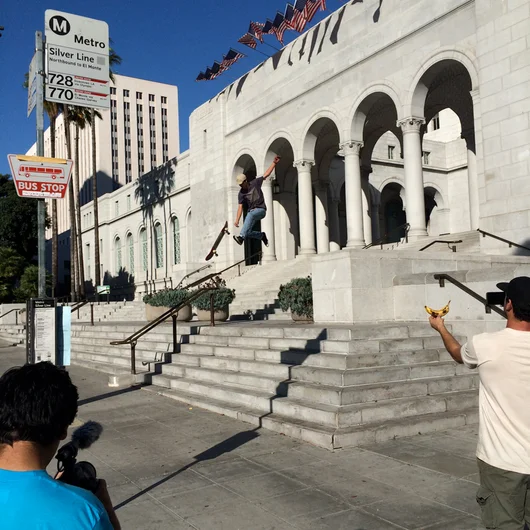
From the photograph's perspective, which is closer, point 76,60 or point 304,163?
point 76,60

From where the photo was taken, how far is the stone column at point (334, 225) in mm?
31938

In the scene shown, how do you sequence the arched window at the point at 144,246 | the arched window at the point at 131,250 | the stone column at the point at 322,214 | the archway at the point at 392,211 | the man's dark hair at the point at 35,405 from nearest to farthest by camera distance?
the man's dark hair at the point at 35,405, the stone column at the point at 322,214, the archway at the point at 392,211, the arched window at the point at 144,246, the arched window at the point at 131,250

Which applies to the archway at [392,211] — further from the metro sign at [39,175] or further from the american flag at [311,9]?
the metro sign at [39,175]

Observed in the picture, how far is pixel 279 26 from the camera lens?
23.6 meters

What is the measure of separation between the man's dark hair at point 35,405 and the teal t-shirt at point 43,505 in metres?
0.13

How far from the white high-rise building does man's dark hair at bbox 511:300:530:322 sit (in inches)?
3833

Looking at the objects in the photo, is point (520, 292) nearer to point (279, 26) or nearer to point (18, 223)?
point (279, 26)

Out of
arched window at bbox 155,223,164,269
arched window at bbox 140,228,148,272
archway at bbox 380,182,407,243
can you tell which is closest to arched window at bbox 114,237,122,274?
arched window at bbox 140,228,148,272

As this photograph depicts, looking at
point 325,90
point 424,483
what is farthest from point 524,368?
point 325,90

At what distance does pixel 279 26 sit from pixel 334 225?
1198 centimetres

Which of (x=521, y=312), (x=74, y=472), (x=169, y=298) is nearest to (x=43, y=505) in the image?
(x=74, y=472)

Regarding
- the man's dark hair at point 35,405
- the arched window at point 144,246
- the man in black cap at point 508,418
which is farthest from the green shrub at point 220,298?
the arched window at point 144,246

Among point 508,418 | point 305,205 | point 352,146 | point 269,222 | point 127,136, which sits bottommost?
point 508,418

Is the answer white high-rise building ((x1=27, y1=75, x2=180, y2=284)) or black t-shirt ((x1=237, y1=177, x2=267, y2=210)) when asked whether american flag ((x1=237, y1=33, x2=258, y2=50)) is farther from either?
white high-rise building ((x1=27, y1=75, x2=180, y2=284))
